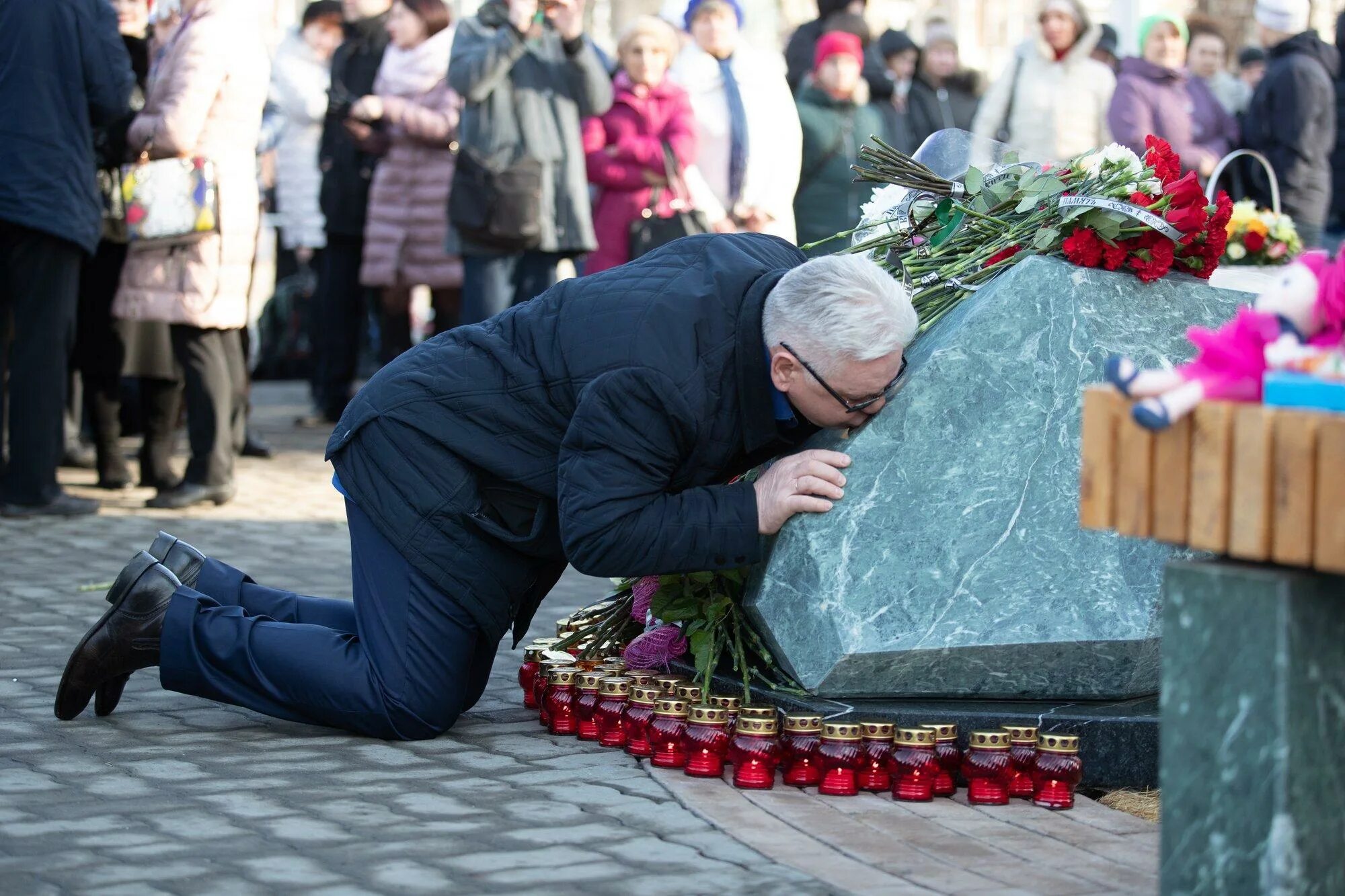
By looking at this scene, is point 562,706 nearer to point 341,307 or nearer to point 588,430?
point 588,430

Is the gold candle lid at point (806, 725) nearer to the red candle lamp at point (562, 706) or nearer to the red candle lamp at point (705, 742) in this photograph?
the red candle lamp at point (705, 742)

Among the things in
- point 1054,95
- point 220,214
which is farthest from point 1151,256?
point 1054,95

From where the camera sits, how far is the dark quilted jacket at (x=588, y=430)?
407 cm

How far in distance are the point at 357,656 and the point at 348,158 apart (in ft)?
21.6

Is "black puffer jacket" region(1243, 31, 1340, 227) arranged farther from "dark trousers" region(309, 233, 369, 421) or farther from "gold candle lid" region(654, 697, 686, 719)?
"gold candle lid" region(654, 697, 686, 719)

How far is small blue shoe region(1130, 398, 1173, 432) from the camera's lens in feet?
9.64

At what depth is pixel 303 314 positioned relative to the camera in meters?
15.0

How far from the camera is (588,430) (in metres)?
4.08

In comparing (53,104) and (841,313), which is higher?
(53,104)

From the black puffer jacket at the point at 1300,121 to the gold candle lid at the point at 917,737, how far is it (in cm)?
708

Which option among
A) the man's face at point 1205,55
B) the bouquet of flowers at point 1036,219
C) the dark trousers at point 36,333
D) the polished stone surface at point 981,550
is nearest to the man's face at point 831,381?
the polished stone surface at point 981,550

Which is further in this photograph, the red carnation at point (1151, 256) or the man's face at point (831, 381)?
the red carnation at point (1151, 256)

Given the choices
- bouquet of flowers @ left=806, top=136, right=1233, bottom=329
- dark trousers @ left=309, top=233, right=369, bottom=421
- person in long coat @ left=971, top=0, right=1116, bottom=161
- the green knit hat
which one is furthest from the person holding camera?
bouquet of flowers @ left=806, top=136, right=1233, bottom=329

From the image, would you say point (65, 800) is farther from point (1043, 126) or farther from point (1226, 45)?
point (1226, 45)
